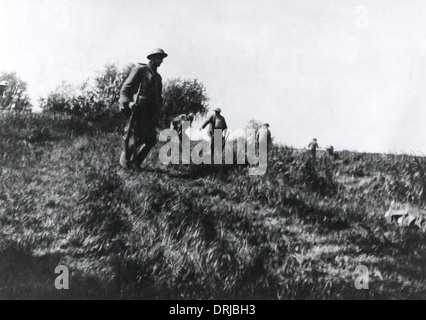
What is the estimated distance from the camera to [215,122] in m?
10.7

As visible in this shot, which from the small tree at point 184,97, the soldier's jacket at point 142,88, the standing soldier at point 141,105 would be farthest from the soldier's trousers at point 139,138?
the small tree at point 184,97

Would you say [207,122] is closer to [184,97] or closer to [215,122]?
[215,122]

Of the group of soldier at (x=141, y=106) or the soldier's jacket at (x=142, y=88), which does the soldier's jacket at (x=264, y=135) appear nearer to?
the group of soldier at (x=141, y=106)

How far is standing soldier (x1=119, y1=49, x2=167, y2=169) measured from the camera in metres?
7.78

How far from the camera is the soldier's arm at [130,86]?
7754 millimetres

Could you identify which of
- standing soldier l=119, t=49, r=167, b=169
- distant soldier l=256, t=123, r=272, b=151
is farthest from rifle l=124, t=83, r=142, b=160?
distant soldier l=256, t=123, r=272, b=151

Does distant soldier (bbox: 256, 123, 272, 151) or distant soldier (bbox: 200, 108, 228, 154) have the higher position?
distant soldier (bbox: 200, 108, 228, 154)

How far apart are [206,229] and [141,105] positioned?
9.53 feet

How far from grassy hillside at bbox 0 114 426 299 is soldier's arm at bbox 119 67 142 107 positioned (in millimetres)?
1231

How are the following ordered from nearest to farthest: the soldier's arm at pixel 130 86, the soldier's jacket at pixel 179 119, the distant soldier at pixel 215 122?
1. the soldier's arm at pixel 130 86
2. the distant soldier at pixel 215 122
3. the soldier's jacket at pixel 179 119

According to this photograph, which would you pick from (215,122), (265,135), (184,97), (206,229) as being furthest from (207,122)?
(184,97)

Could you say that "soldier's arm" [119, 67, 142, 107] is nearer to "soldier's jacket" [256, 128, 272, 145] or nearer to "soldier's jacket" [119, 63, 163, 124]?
"soldier's jacket" [119, 63, 163, 124]
